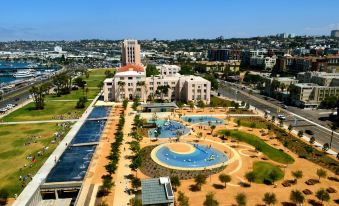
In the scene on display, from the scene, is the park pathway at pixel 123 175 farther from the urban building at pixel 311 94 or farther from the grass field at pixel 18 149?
the urban building at pixel 311 94

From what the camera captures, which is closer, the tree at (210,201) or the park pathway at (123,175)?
the tree at (210,201)

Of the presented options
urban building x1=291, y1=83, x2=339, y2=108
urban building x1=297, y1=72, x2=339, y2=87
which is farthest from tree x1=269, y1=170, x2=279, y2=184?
urban building x1=297, y1=72, x2=339, y2=87

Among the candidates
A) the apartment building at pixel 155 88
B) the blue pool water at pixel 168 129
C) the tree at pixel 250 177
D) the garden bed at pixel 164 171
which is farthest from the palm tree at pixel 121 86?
the tree at pixel 250 177

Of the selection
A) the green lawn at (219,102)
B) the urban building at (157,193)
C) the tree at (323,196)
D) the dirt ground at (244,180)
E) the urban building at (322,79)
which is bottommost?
the dirt ground at (244,180)

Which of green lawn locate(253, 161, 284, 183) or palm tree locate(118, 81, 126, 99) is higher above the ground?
palm tree locate(118, 81, 126, 99)

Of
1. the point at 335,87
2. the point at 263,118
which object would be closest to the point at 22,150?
the point at 263,118

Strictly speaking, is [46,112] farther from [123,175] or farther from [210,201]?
[210,201]

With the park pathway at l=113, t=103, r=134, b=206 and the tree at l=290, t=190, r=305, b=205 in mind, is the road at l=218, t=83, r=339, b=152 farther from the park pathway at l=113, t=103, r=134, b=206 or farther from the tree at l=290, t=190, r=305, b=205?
the park pathway at l=113, t=103, r=134, b=206

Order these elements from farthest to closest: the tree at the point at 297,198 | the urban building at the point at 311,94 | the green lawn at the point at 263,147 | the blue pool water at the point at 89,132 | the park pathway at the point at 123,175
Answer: the urban building at the point at 311,94, the blue pool water at the point at 89,132, the green lawn at the point at 263,147, the park pathway at the point at 123,175, the tree at the point at 297,198
